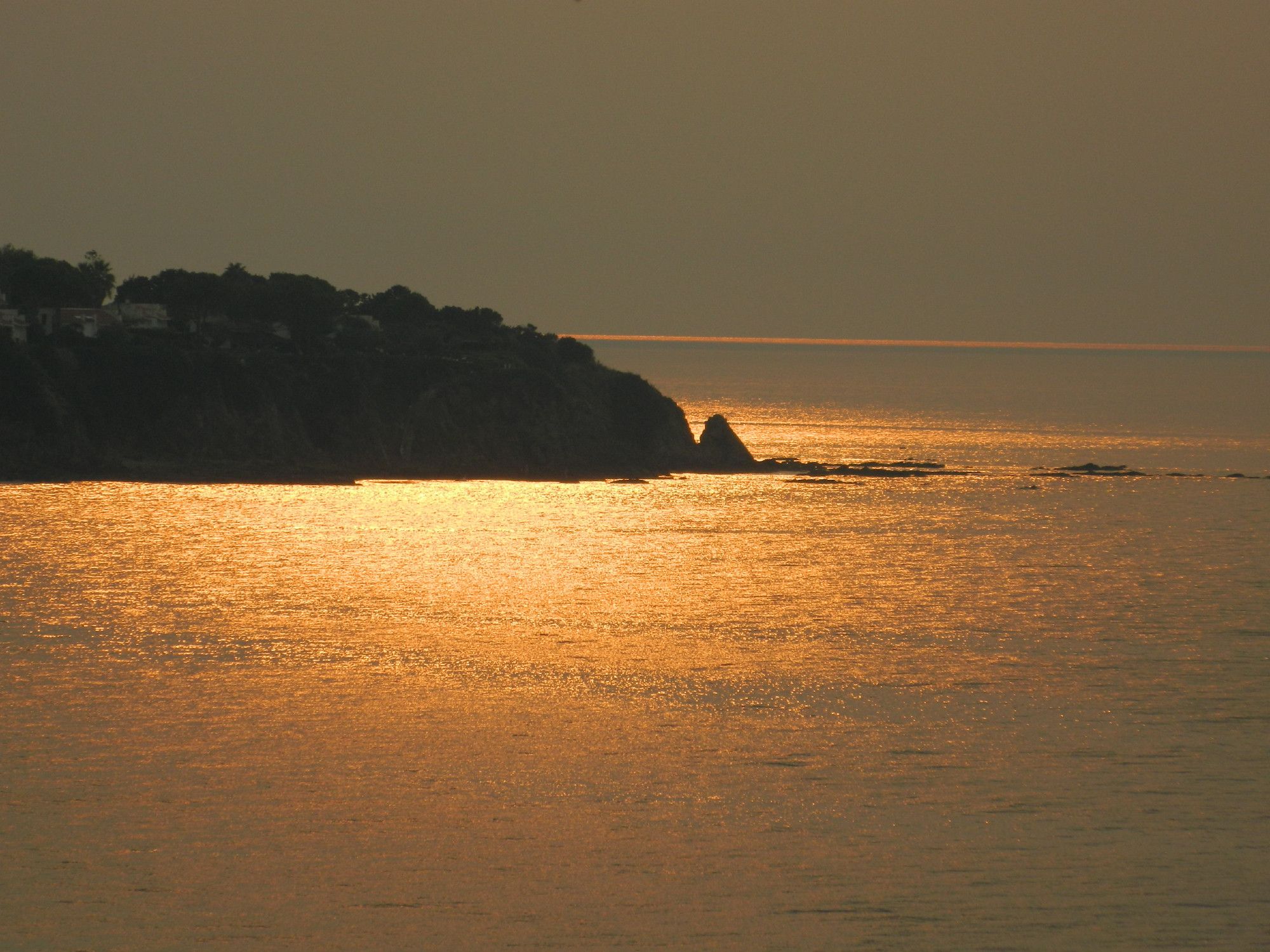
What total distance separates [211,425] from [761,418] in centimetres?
8729

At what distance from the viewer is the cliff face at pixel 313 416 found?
86.2 meters

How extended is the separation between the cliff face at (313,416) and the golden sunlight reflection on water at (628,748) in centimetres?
2894

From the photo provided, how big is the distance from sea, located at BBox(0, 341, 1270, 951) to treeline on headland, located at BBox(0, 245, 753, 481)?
24244 mm

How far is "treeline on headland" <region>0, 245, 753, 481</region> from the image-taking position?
285ft

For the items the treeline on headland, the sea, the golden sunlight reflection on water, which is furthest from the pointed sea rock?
the golden sunlight reflection on water

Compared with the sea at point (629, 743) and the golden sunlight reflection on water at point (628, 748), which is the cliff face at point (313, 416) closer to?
the sea at point (629, 743)

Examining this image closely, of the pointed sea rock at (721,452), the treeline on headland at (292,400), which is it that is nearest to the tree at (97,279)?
the treeline on headland at (292,400)

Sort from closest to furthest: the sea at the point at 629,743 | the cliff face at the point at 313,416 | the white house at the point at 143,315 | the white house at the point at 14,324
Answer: the sea at the point at 629,743 < the cliff face at the point at 313,416 < the white house at the point at 14,324 < the white house at the point at 143,315

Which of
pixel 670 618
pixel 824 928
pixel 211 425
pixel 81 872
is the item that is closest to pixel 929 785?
pixel 824 928

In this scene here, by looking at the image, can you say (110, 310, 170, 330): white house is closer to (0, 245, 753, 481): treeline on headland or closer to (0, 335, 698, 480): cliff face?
(0, 245, 753, 481): treeline on headland

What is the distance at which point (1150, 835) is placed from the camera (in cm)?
2447

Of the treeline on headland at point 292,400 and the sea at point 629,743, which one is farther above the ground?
the treeline on headland at point 292,400

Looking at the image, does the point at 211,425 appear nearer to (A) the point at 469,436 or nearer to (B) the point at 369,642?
(A) the point at 469,436

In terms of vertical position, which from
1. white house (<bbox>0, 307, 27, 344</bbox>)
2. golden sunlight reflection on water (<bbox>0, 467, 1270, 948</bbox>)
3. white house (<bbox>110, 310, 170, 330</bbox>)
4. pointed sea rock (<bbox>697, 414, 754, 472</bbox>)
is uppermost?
white house (<bbox>110, 310, 170, 330</bbox>)
